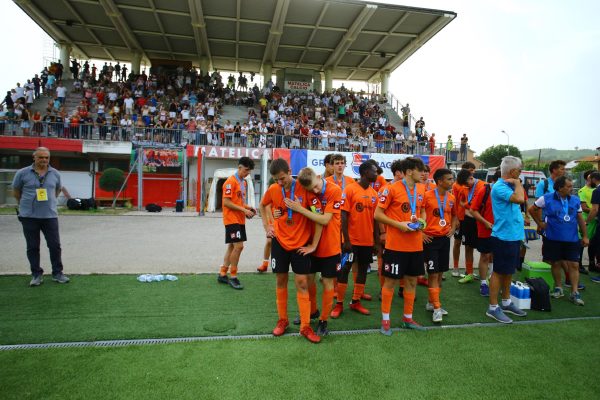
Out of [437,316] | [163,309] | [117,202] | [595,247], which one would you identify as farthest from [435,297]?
[117,202]

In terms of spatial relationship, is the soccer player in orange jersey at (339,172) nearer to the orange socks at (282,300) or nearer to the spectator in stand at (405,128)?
the orange socks at (282,300)

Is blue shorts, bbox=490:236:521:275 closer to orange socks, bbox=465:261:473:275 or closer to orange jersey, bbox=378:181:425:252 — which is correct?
orange jersey, bbox=378:181:425:252

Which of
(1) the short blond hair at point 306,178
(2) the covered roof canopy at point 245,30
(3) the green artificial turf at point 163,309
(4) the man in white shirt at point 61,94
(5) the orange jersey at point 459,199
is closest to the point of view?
(1) the short blond hair at point 306,178

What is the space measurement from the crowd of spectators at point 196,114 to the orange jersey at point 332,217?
1585 centimetres

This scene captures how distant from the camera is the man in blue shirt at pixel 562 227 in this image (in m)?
5.27

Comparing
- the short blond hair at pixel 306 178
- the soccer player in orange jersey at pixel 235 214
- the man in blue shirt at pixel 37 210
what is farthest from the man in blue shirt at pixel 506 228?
the man in blue shirt at pixel 37 210

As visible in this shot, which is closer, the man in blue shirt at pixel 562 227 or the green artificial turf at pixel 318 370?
the green artificial turf at pixel 318 370

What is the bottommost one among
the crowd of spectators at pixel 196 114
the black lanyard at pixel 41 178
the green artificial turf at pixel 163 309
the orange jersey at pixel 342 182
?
the green artificial turf at pixel 163 309

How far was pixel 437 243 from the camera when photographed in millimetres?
4582

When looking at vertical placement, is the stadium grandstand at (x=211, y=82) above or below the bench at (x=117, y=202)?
above

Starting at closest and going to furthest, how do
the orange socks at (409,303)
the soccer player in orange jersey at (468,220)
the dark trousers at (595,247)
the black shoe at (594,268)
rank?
the orange socks at (409,303) < the soccer player in orange jersey at (468,220) < the dark trousers at (595,247) < the black shoe at (594,268)

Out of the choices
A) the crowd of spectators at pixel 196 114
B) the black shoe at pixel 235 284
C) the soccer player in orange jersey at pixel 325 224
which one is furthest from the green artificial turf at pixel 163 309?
the crowd of spectators at pixel 196 114

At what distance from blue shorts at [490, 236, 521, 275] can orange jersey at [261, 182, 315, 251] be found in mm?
2478

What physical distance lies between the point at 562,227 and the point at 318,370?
14.3 feet
